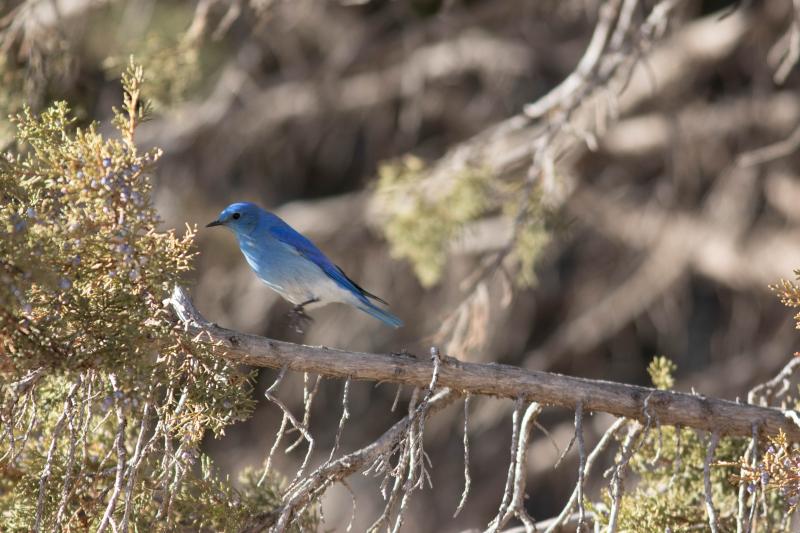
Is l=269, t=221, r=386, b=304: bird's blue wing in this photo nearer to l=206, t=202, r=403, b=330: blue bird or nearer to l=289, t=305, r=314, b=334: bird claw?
l=206, t=202, r=403, b=330: blue bird

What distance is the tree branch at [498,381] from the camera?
2.77m

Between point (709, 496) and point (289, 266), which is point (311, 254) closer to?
point (289, 266)

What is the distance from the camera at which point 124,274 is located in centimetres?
241

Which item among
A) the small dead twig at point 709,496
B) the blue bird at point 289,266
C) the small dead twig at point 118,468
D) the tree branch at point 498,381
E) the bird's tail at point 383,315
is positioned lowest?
the small dead twig at point 118,468

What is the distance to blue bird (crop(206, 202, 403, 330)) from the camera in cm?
443

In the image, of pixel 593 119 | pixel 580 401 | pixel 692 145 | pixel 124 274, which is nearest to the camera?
pixel 124 274

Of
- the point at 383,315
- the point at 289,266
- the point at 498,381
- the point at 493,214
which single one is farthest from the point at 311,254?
the point at 493,214

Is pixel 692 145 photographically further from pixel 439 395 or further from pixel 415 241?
pixel 439 395

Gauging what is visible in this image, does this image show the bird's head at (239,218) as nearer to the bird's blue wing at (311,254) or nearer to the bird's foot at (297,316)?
the bird's blue wing at (311,254)

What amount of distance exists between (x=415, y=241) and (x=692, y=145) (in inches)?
120

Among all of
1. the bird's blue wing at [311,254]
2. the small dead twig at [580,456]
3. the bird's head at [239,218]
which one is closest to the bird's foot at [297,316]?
the bird's blue wing at [311,254]

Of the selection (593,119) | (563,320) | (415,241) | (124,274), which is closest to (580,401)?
(124,274)

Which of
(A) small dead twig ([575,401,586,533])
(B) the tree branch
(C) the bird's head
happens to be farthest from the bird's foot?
(A) small dead twig ([575,401,586,533])

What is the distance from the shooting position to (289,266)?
14.7 ft
